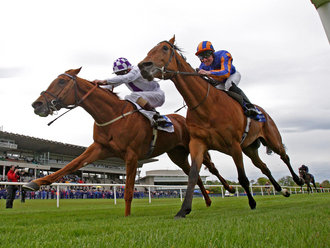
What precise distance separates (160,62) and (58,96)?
200 centimetres

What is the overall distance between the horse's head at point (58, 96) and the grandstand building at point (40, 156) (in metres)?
37.4

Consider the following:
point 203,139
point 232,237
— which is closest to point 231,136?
point 203,139

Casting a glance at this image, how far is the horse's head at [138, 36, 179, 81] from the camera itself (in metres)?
4.27

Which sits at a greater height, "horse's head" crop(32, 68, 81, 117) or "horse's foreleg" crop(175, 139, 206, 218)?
"horse's head" crop(32, 68, 81, 117)

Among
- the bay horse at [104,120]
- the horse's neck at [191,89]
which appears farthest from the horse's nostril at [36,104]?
the horse's neck at [191,89]

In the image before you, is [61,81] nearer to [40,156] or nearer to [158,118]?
[158,118]

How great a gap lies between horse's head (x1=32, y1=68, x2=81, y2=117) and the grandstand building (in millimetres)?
37361

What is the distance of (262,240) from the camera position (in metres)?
1.92

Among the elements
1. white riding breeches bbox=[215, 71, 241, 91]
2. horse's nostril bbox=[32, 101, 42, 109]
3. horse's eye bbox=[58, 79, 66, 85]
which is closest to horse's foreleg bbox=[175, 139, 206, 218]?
white riding breeches bbox=[215, 71, 241, 91]

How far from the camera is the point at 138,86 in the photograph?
611 cm

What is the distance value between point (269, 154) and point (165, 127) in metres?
3.02

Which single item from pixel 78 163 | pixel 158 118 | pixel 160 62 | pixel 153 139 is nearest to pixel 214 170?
pixel 153 139

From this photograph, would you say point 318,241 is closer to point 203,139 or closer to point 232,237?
point 232,237

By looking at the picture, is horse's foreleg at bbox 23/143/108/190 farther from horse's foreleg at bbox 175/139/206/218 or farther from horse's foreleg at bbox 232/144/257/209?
horse's foreleg at bbox 232/144/257/209
